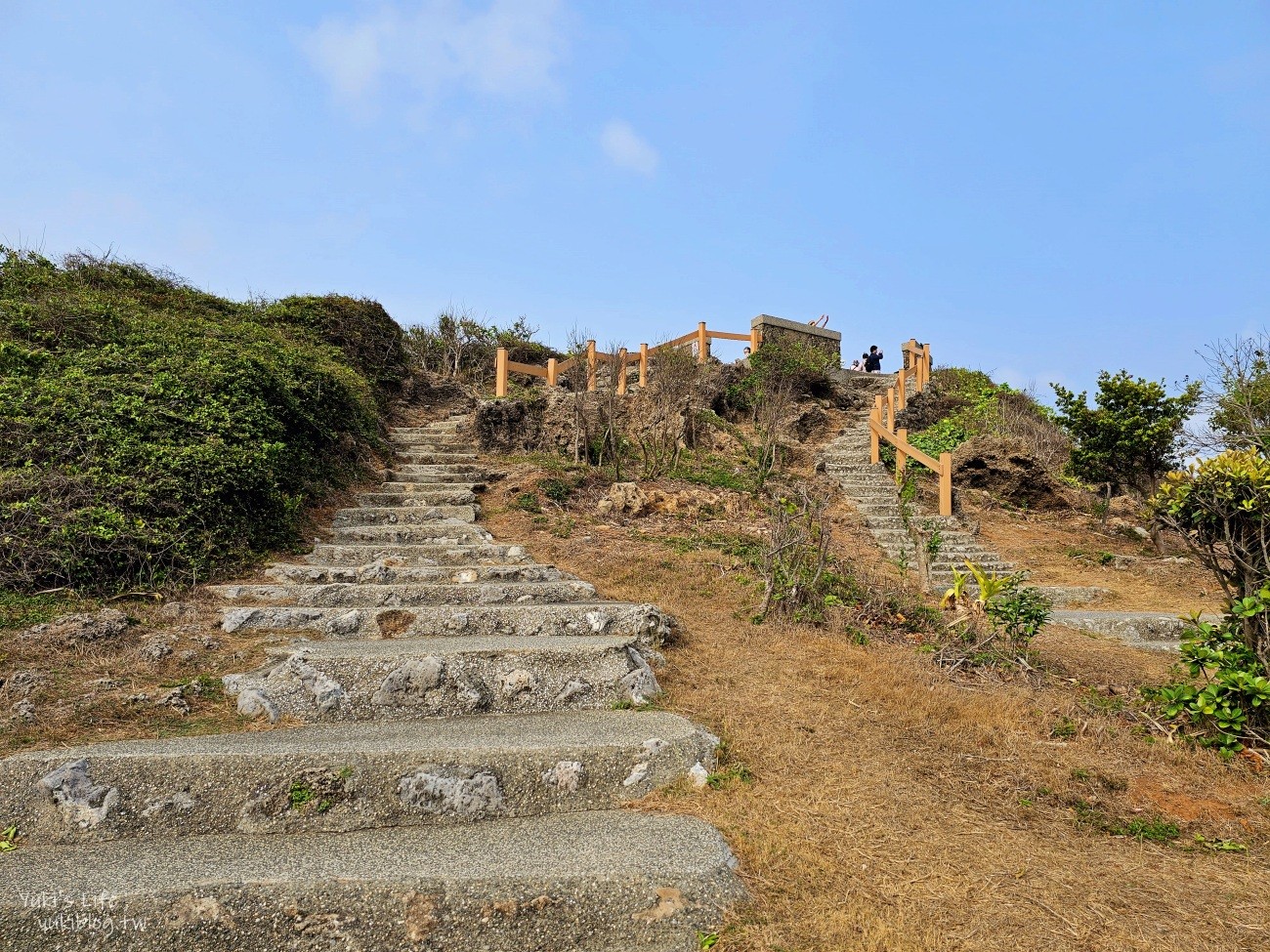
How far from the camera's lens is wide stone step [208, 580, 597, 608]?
18.4 ft

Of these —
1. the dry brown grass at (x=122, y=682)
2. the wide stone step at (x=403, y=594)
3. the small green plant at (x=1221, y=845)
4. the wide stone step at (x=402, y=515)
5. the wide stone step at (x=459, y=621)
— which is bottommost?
the small green plant at (x=1221, y=845)

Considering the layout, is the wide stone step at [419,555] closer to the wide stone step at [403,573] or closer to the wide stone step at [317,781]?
the wide stone step at [403,573]

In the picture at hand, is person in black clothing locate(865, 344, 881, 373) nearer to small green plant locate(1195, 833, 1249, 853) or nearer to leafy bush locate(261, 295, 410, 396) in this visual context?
leafy bush locate(261, 295, 410, 396)

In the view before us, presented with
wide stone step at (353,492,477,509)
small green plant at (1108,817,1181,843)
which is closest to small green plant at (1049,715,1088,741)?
small green plant at (1108,817,1181,843)

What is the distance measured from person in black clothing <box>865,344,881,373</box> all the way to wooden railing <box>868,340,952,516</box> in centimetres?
205

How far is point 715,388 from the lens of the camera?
52.3ft

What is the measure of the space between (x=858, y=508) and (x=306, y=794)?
11.0 meters

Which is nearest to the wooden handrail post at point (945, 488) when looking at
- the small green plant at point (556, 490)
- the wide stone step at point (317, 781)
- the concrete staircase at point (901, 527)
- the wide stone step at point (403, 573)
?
the concrete staircase at point (901, 527)

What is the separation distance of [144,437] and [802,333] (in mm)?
17214

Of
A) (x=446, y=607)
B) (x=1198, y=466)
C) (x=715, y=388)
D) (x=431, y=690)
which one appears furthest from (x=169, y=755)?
(x=715, y=388)

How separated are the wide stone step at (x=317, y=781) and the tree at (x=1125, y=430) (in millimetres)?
13735

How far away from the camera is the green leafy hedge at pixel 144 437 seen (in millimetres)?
5281

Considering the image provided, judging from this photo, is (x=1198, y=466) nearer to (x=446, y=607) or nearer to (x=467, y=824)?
(x=467, y=824)

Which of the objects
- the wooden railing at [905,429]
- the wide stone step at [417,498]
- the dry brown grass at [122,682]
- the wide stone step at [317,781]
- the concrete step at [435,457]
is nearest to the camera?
the wide stone step at [317,781]
